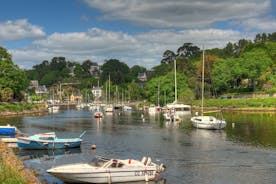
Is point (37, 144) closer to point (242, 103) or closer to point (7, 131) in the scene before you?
point (7, 131)

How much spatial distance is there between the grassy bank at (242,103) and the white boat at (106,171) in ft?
350

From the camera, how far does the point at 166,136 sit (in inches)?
2781

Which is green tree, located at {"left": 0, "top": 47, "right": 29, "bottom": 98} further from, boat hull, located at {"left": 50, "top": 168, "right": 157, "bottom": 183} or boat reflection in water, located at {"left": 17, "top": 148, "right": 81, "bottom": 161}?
boat hull, located at {"left": 50, "top": 168, "right": 157, "bottom": 183}

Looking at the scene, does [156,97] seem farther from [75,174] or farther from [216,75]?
[75,174]

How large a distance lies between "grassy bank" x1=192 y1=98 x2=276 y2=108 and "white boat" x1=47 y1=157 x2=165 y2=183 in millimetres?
106778

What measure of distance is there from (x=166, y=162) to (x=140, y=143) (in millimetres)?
16622

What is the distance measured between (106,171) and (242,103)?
116 metres

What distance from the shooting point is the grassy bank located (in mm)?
135375

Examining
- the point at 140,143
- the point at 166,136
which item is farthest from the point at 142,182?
the point at 166,136

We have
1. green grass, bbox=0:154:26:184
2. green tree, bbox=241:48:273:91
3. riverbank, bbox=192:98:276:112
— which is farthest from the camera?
green tree, bbox=241:48:273:91

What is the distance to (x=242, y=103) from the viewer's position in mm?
142875

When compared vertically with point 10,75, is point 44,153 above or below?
below

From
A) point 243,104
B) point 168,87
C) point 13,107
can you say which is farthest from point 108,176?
point 168,87

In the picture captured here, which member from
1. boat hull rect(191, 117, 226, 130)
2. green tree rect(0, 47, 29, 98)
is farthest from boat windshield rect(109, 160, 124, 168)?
green tree rect(0, 47, 29, 98)
